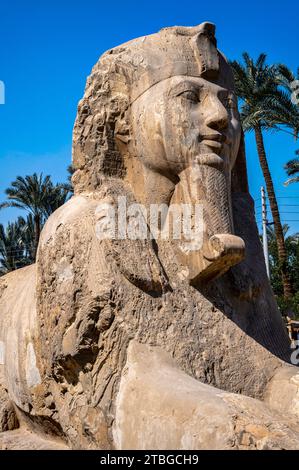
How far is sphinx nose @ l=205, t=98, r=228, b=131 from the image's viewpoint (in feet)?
11.7

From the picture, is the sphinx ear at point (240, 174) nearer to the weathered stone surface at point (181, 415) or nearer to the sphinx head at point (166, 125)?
the sphinx head at point (166, 125)

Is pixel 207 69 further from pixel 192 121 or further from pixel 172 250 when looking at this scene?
pixel 172 250

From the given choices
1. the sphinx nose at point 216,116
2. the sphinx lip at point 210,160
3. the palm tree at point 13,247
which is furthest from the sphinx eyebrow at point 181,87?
the palm tree at point 13,247

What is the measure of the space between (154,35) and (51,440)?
2.42 m

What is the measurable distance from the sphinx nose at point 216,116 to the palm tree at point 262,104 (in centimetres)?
1236

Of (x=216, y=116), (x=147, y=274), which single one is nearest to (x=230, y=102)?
(x=216, y=116)

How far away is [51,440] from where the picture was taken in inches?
153

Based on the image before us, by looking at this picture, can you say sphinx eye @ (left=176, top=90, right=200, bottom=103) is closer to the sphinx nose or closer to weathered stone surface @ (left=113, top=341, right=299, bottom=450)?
the sphinx nose

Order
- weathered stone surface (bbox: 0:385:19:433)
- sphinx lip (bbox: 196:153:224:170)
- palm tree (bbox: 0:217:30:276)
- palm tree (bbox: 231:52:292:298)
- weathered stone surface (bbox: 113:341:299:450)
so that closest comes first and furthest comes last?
weathered stone surface (bbox: 113:341:299:450), sphinx lip (bbox: 196:153:224:170), weathered stone surface (bbox: 0:385:19:433), palm tree (bbox: 231:52:292:298), palm tree (bbox: 0:217:30:276)

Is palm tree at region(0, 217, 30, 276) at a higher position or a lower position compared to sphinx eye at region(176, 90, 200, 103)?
higher

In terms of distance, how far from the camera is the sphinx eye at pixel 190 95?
11.7ft

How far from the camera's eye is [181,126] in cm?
353

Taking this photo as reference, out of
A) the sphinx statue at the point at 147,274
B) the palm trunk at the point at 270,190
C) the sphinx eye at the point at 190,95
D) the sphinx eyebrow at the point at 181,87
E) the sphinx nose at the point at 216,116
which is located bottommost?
the sphinx statue at the point at 147,274

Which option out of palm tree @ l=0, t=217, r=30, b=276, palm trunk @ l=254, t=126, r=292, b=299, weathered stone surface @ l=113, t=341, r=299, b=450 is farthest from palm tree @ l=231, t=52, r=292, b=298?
weathered stone surface @ l=113, t=341, r=299, b=450
